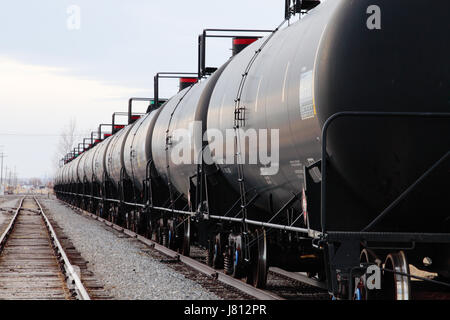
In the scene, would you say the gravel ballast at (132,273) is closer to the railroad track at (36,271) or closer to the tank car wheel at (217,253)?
the railroad track at (36,271)

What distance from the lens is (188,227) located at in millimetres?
13992

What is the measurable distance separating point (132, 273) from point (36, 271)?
6.37 ft

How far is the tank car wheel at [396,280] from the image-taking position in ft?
19.3

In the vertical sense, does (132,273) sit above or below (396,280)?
below

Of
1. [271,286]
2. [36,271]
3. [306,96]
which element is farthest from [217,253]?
[306,96]

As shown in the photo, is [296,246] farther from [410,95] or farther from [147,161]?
[147,161]

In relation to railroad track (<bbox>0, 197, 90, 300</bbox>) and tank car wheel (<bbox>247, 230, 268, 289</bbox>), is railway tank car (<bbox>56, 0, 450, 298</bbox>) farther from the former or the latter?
railroad track (<bbox>0, 197, 90, 300</bbox>)

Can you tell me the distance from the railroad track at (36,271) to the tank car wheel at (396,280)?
435 cm

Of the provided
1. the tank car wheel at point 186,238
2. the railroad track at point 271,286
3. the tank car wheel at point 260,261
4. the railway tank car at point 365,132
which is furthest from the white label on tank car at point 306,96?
the tank car wheel at point 186,238

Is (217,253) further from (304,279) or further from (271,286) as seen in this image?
(304,279)

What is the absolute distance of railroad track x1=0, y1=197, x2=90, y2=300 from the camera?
386 inches

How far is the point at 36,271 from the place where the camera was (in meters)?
12.5

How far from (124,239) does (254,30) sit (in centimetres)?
798
